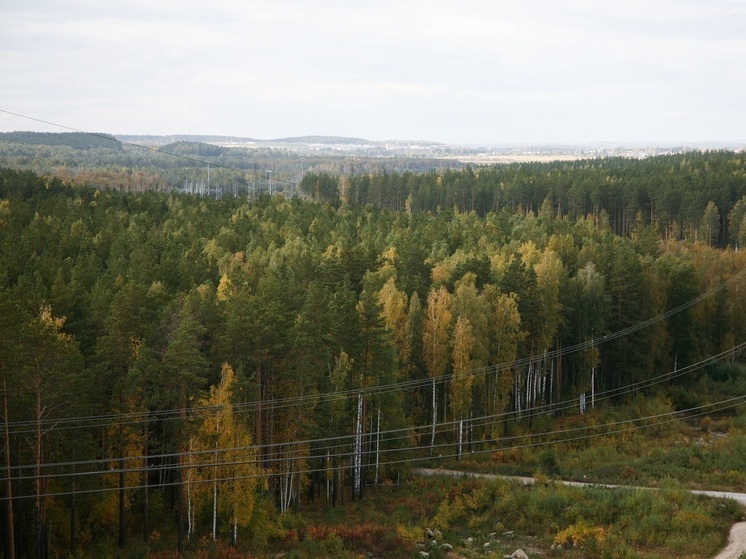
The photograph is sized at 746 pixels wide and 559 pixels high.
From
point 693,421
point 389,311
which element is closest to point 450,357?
point 389,311

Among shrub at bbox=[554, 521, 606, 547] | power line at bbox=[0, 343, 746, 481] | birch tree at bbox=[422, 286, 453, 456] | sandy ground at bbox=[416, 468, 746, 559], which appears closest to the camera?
power line at bbox=[0, 343, 746, 481]

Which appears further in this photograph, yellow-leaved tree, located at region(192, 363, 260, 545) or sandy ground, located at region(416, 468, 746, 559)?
yellow-leaved tree, located at region(192, 363, 260, 545)

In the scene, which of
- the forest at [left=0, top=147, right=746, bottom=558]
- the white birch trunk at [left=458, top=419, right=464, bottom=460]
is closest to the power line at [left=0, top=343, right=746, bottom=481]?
the forest at [left=0, top=147, right=746, bottom=558]

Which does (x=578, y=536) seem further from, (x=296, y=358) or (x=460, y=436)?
(x=460, y=436)

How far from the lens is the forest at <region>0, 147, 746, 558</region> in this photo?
30156 millimetres

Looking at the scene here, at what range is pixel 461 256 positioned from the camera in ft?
196

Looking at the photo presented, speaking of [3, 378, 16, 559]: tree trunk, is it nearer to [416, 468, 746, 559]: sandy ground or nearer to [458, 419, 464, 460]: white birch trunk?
[416, 468, 746, 559]: sandy ground

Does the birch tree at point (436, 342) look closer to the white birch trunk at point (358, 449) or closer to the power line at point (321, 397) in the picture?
the power line at point (321, 397)

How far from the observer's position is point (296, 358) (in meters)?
35.7

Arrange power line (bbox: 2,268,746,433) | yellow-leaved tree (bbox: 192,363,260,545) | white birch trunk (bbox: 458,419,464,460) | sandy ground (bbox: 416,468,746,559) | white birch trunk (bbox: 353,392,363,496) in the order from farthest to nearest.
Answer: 1. white birch trunk (bbox: 458,419,464,460)
2. white birch trunk (bbox: 353,392,363,496)
3. yellow-leaved tree (bbox: 192,363,260,545)
4. sandy ground (bbox: 416,468,746,559)
5. power line (bbox: 2,268,746,433)

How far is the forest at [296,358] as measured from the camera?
3016 centimetres

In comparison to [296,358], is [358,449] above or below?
below

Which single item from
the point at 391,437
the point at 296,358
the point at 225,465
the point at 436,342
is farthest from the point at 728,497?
the point at 225,465

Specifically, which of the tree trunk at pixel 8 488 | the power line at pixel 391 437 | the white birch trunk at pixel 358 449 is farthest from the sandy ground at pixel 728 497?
the tree trunk at pixel 8 488
